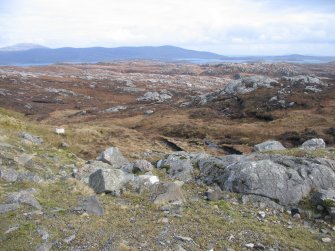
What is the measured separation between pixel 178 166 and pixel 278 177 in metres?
5.06

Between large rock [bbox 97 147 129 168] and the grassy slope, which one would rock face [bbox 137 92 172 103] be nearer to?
large rock [bbox 97 147 129 168]

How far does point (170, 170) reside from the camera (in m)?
17.2

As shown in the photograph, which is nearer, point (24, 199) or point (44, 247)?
point (44, 247)

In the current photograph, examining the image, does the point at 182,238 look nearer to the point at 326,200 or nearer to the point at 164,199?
the point at 164,199

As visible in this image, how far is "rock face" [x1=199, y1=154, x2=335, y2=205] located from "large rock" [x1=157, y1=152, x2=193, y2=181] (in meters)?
0.93

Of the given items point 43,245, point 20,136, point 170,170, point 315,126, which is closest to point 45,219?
point 43,245

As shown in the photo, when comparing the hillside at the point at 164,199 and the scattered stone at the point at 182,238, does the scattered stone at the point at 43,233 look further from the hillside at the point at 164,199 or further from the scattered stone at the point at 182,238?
the scattered stone at the point at 182,238

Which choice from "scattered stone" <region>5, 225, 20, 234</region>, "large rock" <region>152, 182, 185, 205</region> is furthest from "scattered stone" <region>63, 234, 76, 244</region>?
"large rock" <region>152, 182, 185, 205</region>

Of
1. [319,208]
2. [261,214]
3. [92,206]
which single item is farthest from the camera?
[319,208]

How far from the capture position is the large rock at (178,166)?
16.3 metres

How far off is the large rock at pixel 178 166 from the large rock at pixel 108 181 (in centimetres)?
270

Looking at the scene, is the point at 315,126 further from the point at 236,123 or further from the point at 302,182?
the point at 302,182

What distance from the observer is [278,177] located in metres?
13.9

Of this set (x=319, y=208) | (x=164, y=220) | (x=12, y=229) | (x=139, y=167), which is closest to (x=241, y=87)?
(x=139, y=167)
